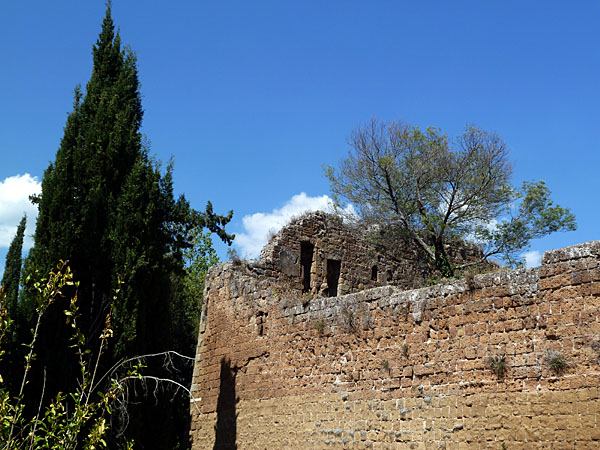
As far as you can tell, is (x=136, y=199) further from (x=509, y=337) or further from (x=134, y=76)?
(x=509, y=337)

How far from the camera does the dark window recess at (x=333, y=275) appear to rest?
17.6 meters

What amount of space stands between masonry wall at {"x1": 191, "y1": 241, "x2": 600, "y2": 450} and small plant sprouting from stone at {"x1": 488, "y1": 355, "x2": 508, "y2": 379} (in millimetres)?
52

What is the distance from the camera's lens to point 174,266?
1766 centimetres

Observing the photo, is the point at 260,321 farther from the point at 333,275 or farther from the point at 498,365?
the point at 498,365

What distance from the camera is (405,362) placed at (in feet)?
34.0

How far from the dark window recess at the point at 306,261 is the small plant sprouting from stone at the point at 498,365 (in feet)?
26.8

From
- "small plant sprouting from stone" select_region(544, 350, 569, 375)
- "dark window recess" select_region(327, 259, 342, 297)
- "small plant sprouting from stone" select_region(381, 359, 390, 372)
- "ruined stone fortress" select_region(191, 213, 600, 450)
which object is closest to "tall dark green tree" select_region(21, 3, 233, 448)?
"ruined stone fortress" select_region(191, 213, 600, 450)

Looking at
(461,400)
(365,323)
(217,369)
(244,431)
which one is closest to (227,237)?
(217,369)

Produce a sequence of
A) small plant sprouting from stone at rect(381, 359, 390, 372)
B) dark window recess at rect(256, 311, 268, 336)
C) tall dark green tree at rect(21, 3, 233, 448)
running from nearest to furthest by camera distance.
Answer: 1. small plant sprouting from stone at rect(381, 359, 390, 372)
2. dark window recess at rect(256, 311, 268, 336)
3. tall dark green tree at rect(21, 3, 233, 448)

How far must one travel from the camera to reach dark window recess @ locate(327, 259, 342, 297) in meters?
17.6

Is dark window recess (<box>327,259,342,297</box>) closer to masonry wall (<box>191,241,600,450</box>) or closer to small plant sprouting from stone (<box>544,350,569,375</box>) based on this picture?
masonry wall (<box>191,241,600,450</box>)

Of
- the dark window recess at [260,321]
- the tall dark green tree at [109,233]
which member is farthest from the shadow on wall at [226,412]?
the tall dark green tree at [109,233]

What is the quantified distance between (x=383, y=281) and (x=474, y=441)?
978 cm

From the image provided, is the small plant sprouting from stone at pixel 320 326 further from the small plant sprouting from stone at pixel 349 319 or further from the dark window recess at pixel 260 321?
the dark window recess at pixel 260 321
